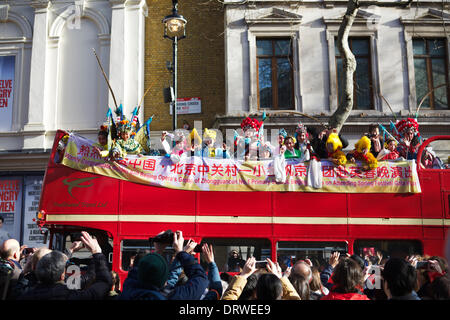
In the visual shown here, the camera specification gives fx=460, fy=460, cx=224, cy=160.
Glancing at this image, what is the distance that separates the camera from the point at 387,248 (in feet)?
28.3

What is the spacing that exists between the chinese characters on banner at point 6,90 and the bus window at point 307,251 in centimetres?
1182

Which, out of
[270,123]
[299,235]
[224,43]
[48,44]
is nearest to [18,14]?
[48,44]

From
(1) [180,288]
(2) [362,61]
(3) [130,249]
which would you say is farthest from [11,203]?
(1) [180,288]

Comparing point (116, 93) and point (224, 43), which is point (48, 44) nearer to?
point (116, 93)

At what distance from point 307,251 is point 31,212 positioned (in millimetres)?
10444

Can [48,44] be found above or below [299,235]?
above

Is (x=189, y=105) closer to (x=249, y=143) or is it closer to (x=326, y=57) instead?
(x=326, y=57)

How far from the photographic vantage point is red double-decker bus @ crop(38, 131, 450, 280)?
848 centimetres

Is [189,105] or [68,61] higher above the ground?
[68,61]

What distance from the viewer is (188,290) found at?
146 inches

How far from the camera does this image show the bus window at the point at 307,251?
8570 mm

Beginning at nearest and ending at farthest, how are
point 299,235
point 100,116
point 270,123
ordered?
point 299,235
point 270,123
point 100,116

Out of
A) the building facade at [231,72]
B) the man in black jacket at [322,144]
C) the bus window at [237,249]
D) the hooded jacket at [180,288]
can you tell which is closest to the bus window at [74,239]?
the bus window at [237,249]
